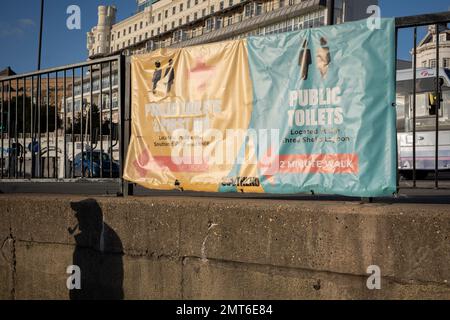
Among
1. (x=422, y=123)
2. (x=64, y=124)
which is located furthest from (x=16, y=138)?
(x=422, y=123)

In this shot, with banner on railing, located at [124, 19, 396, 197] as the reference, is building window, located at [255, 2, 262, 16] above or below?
above

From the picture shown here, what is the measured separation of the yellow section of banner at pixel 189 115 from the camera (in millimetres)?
4102

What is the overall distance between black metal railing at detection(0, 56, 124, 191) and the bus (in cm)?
277

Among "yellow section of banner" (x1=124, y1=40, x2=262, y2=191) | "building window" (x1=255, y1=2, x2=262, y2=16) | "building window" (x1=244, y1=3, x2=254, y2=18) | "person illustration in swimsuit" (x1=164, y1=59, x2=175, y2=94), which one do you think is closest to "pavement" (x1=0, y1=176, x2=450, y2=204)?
"yellow section of banner" (x1=124, y1=40, x2=262, y2=191)

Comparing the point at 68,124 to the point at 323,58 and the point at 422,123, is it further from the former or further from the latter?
the point at 422,123

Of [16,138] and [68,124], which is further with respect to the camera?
[16,138]

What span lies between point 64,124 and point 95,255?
1742mm

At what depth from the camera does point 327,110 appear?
3.66 meters

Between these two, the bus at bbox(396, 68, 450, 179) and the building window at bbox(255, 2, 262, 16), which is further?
the building window at bbox(255, 2, 262, 16)

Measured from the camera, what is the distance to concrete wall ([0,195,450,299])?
300 cm

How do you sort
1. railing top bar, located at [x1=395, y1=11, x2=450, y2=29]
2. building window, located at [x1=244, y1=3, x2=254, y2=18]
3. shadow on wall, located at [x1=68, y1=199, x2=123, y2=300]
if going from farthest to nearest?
building window, located at [x1=244, y1=3, x2=254, y2=18]
shadow on wall, located at [x1=68, y1=199, x2=123, y2=300]
railing top bar, located at [x1=395, y1=11, x2=450, y2=29]

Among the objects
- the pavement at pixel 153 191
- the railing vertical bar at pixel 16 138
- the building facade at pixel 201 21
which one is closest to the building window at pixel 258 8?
the building facade at pixel 201 21

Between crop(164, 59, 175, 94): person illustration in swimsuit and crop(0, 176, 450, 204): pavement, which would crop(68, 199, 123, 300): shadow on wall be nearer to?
crop(0, 176, 450, 204): pavement

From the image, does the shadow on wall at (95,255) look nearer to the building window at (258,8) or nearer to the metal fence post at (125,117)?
the metal fence post at (125,117)
